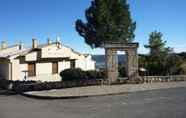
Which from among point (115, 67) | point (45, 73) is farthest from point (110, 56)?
point (45, 73)

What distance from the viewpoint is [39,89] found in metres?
27.0

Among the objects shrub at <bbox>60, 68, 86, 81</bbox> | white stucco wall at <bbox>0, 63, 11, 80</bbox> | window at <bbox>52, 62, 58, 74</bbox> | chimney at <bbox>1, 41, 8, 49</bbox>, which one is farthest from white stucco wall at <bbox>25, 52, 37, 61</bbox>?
chimney at <bbox>1, 41, 8, 49</bbox>

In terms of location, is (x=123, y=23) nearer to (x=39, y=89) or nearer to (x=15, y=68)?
(x=15, y=68)

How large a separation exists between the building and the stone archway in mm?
11571

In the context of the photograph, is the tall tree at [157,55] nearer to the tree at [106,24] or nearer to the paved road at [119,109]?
the tree at [106,24]

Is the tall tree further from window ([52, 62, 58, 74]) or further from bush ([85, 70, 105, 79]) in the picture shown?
window ([52, 62, 58, 74])

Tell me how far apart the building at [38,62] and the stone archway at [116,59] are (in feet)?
38.0

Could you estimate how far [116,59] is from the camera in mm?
27969

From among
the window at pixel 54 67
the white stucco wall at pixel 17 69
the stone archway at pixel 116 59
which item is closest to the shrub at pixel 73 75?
the window at pixel 54 67

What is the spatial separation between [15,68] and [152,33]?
17.9m

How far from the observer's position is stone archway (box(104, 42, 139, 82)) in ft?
91.1

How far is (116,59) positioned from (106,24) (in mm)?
17802

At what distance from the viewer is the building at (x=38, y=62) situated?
3634cm

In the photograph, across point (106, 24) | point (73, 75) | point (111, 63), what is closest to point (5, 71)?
point (73, 75)
